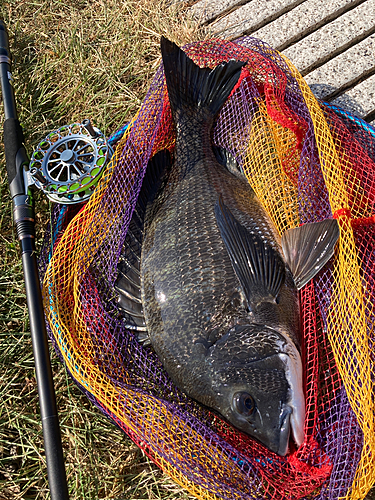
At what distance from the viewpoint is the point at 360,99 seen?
353cm

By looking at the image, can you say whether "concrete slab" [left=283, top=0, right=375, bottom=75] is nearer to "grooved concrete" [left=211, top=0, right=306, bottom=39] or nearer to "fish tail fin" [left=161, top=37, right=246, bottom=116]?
"grooved concrete" [left=211, top=0, right=306, bottom=39]

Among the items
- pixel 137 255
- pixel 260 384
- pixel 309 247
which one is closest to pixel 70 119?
pixel 137 255

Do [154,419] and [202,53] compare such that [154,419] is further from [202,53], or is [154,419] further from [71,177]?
[202,53]

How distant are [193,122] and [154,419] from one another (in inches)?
75.1

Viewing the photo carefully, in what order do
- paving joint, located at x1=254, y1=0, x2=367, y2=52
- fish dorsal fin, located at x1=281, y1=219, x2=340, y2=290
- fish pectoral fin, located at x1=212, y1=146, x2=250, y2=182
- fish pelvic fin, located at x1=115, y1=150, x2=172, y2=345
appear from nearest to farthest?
1. fish dorsal fin, located at x1=281, y1=219, x2=340, y2=290
2. fish pelvic fin, located at x1=115, y1=150, x2=172, y2=345
3. fish pectoral fin, located at x1=212, y1=146, x2=250, y2=182
4. paving joint, located at x1=254, y1=0, x2=367, y2=52

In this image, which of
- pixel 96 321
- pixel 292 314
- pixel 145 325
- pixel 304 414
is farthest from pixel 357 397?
pixel 96 321

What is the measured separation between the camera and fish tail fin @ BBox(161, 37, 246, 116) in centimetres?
298

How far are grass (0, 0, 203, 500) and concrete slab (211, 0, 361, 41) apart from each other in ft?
1.15

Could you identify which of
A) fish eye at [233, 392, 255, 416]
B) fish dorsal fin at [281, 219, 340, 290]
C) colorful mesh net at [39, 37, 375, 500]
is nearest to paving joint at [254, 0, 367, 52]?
colorful mesh net at [39, 37, 375, 500]

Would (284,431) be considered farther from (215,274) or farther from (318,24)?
(318,24)

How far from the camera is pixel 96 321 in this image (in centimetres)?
280

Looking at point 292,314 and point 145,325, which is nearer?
point 292,314

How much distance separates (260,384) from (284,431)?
241mm

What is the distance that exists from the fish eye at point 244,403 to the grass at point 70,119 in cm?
105
